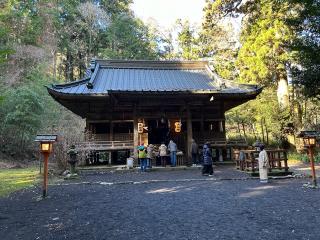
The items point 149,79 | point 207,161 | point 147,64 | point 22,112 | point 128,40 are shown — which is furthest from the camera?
point 128,40

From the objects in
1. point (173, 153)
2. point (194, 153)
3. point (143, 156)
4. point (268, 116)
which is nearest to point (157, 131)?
point (173, 153)

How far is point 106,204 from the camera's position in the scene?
8.04 m

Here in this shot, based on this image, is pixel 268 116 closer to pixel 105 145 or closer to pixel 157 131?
pixel 157 131

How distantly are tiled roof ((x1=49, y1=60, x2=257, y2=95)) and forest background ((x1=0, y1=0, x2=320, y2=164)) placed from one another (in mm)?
2708

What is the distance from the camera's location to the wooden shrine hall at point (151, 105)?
1786cm

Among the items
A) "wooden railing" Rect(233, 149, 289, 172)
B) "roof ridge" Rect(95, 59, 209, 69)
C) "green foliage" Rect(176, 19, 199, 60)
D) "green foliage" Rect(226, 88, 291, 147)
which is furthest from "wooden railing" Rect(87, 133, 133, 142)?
"green foliage" Rect(176, 19, 199, 60)

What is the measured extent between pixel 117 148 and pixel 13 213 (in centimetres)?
1101

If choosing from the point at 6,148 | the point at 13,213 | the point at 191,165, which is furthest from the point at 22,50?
the point at 13,213

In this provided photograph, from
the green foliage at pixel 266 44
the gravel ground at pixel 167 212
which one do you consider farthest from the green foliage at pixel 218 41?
the gravel ground at pixel 167 212

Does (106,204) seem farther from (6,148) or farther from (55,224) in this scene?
(6,148)

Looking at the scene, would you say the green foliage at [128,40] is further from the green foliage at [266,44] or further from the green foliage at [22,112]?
the green foliage at [266,44]

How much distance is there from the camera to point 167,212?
22.7 feet

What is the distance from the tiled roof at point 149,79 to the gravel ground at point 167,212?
8.74 m

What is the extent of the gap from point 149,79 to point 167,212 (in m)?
15.3
